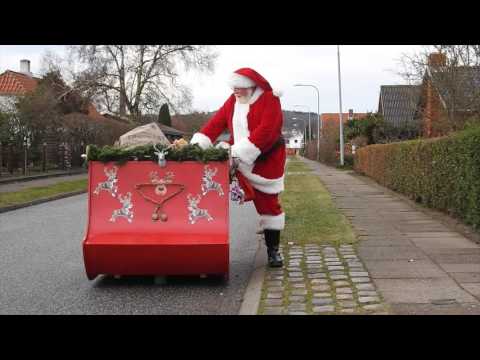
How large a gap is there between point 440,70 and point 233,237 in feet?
43.4

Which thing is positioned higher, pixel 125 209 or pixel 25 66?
pixel 25 66

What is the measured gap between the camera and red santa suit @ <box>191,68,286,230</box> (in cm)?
580

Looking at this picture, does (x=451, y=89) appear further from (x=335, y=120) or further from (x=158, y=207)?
(x=335, y=120)

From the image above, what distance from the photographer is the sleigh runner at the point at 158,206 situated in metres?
5.23

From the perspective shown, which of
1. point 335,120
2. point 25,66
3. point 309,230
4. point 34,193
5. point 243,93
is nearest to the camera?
point 243,93

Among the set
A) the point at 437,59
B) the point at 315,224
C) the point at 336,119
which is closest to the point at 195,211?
the point at 315,224

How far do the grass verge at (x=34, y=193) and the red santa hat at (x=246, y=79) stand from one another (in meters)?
9.65

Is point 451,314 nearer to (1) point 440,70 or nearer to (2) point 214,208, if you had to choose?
(2) point 214,208

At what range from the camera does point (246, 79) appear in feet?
19.7

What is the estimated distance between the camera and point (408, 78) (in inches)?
816

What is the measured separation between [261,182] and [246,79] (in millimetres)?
1049
